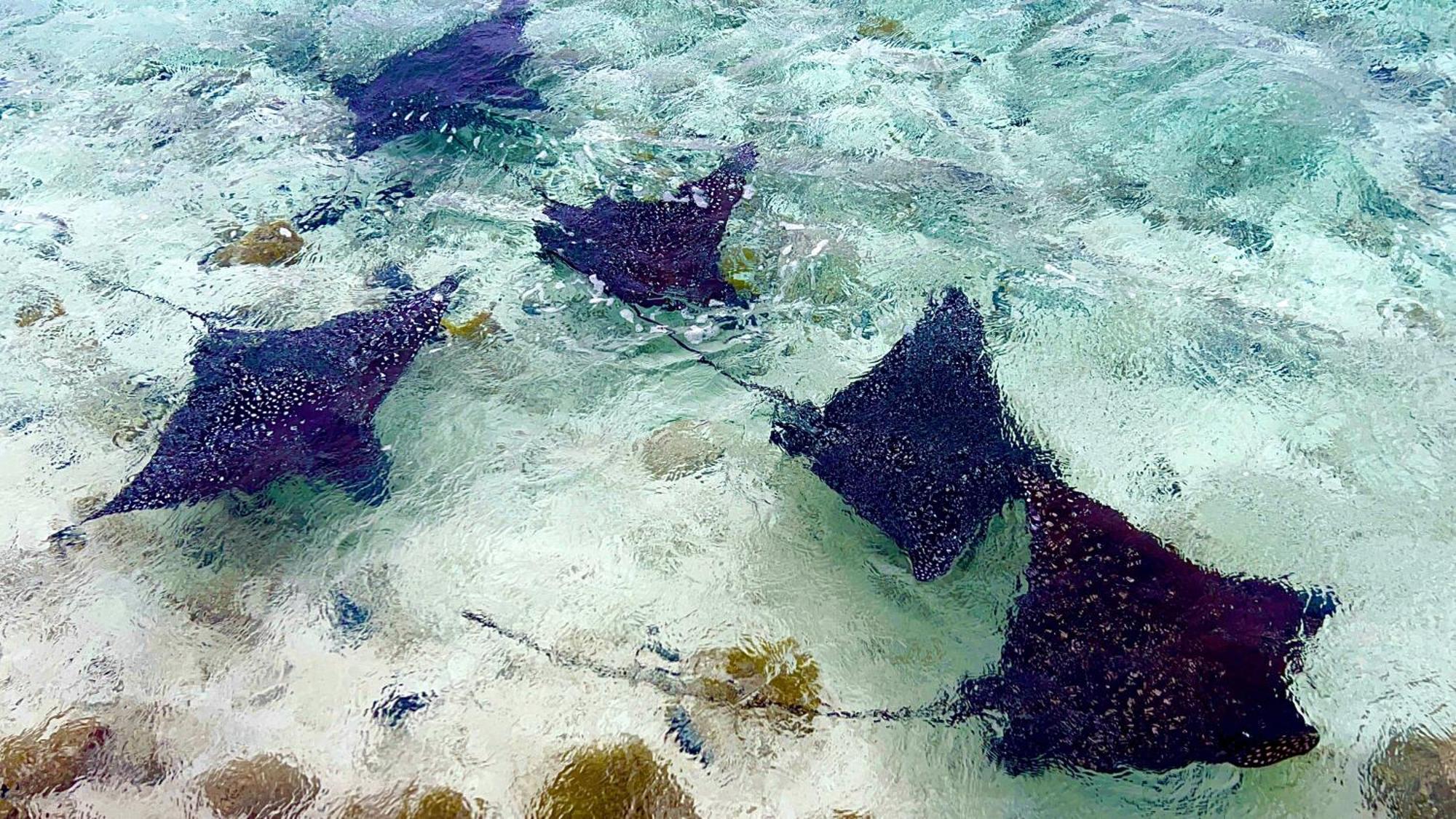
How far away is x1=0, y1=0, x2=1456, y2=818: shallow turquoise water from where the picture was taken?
6.02 m

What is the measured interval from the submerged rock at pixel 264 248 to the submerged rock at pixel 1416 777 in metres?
11.2

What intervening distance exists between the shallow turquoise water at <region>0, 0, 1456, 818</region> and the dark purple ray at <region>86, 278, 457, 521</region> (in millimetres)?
253

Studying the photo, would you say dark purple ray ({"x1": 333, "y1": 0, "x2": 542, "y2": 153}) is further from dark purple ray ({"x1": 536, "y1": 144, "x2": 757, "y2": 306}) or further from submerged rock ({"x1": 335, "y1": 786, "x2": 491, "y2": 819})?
submerged rock ({"x1": 335, "y1": 786, "x2": 491, "y2": 819})

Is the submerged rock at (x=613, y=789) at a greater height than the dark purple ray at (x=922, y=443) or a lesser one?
lesser

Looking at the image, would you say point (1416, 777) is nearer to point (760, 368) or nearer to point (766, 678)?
point (766, 678)

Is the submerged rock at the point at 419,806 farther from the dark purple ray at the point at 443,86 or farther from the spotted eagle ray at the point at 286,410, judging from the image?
the dark purple ray at the point at 443,86

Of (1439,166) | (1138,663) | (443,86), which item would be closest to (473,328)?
(443,86)

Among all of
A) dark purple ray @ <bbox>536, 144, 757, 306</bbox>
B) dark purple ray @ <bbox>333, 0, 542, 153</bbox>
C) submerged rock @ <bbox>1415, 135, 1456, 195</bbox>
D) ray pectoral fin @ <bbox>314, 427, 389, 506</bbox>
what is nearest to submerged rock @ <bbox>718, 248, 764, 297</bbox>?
dark purple ray @ <bbox>536, 144, 757, 306</bbox>

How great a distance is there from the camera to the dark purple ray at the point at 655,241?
29.9 feet

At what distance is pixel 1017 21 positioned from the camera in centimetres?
1255

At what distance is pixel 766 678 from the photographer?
614cm

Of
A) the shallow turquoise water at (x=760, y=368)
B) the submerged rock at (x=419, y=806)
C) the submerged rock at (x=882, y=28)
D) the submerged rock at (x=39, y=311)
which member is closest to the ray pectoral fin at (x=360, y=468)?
the shallow turquoise water at (x=760, y=368)

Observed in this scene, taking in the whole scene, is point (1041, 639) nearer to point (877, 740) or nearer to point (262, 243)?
point (877, 740)

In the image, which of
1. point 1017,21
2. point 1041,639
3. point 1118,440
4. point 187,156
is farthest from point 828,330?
point 187,156
